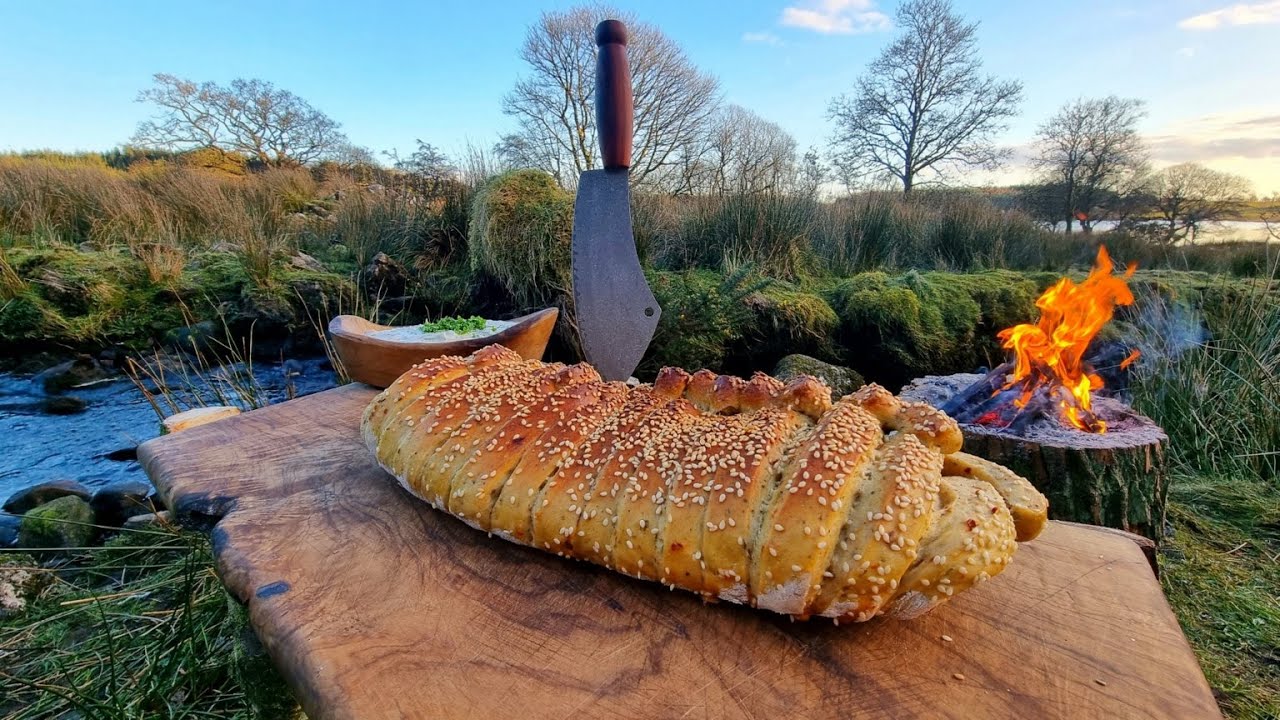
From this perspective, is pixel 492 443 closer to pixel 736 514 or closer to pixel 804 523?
pixel 736 514

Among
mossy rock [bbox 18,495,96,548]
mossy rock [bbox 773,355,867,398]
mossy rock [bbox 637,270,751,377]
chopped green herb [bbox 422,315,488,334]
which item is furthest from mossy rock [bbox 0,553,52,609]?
mossy rock [bbox 773,355,867,398]

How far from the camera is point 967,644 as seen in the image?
1.27 meters

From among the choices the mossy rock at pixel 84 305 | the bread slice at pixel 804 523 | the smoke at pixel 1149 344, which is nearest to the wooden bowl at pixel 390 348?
the bread slice at pixel 804 523

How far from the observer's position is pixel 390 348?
2.82m

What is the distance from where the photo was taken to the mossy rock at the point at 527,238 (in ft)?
24.8

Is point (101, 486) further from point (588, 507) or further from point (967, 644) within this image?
point (967, 644)

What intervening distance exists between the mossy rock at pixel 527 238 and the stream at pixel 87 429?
8.77ft

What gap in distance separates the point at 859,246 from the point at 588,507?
10.4m

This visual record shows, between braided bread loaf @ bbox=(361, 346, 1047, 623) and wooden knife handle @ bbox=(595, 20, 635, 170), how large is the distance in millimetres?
1258

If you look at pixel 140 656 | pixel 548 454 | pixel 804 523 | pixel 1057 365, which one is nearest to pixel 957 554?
pixel 804 523

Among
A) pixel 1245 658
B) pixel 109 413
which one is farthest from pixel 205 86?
pixel 1245 658

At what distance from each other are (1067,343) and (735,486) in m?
2.76

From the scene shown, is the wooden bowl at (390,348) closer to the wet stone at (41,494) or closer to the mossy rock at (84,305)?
the wet stone at (41,494)

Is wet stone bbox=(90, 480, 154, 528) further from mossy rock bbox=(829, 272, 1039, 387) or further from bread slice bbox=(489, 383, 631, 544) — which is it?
mossy rock bbox=(829, 272, 1039, 387)
